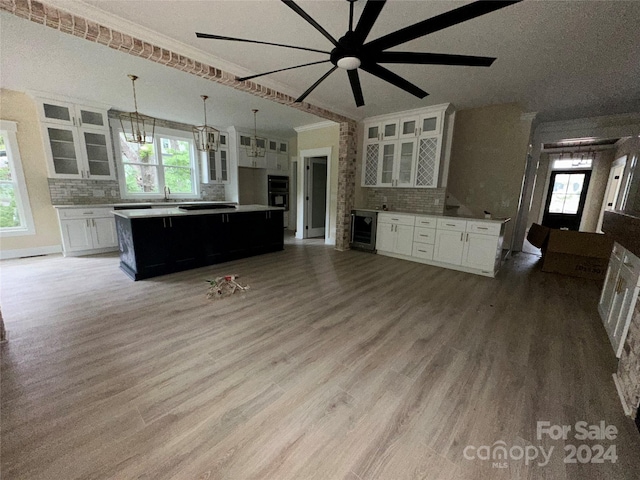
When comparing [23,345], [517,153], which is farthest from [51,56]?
[517,153]

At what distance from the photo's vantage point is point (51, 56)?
9.92ft

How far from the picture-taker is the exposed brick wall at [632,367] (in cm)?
155

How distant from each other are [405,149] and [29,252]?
7.22m

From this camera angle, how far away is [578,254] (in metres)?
3.89

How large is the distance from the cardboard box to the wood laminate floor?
1056 millimetres

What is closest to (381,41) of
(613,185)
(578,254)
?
(578,254)

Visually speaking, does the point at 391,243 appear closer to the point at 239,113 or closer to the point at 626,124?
the point at 239,113

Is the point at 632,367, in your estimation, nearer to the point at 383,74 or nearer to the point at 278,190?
the point at 383,74

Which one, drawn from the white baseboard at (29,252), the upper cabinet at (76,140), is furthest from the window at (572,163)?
the white baseboard at (29,252)

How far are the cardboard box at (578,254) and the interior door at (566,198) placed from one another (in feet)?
18.0

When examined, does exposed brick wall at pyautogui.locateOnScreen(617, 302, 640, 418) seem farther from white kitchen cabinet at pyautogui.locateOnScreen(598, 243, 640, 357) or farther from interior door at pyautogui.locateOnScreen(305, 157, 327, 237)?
interior door at pyautogui.locateOnScreen(305, 157, 327, 237)

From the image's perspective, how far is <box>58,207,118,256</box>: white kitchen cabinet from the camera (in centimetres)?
452

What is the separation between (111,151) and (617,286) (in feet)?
25.5

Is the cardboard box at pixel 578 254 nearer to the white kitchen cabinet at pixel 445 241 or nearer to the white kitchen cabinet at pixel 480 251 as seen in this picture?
the white kitchen cabinet at pixel 445 241
